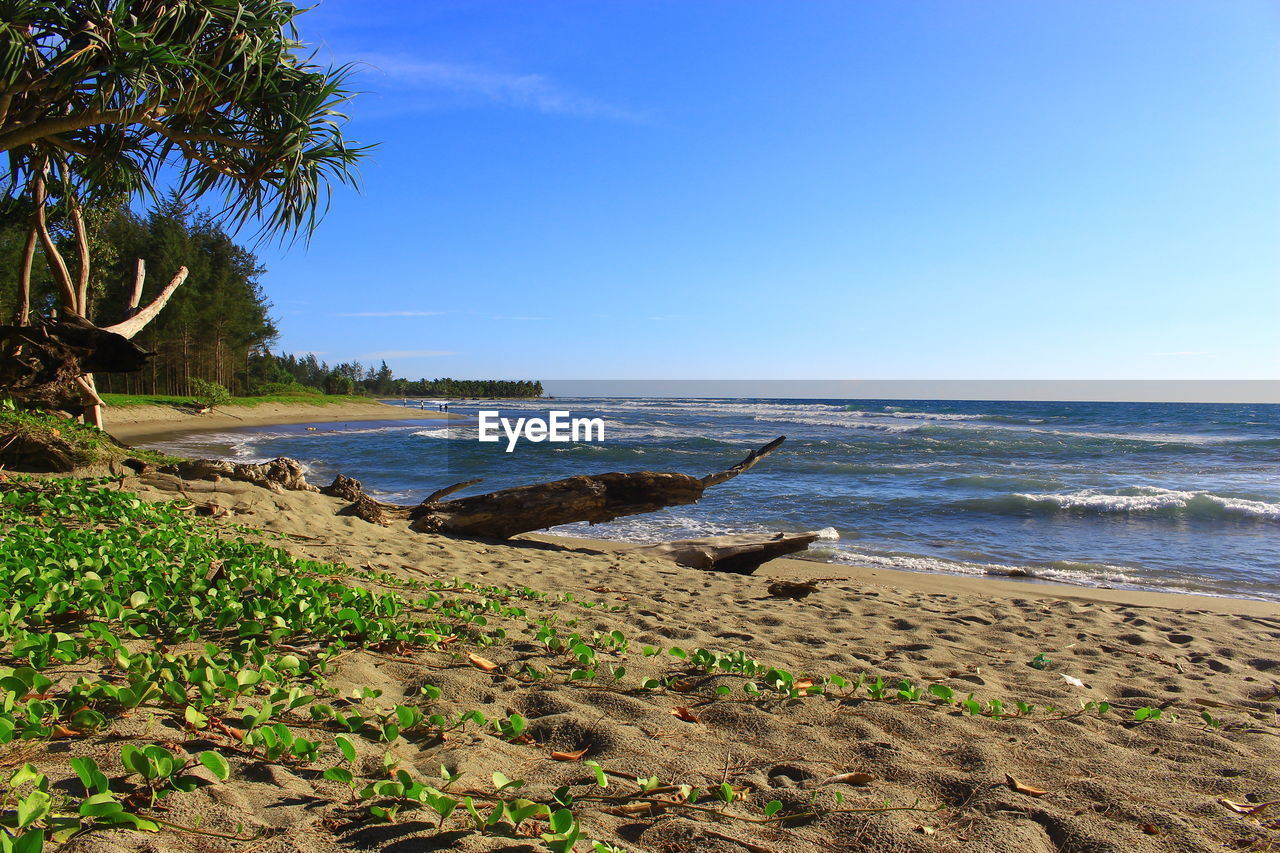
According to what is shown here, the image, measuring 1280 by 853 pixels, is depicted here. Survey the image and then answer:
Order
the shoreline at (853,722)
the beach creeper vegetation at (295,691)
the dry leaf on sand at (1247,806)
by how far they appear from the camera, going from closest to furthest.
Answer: the beach creeper vegetation at (295,691) < the shoreline at (853,722) < the dry leaf on sand at (1247,806)

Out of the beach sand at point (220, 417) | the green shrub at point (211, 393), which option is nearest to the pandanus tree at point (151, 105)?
the beach sand at point (220, 417)

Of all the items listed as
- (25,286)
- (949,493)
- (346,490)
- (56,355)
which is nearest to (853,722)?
(346,490)

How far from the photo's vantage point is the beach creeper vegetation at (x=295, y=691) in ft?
5.68

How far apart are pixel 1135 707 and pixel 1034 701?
0.57 m

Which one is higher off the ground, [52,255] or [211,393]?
[52,255]

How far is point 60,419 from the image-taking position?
817 cm

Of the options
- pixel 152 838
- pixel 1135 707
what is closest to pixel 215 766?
pixel 152 838

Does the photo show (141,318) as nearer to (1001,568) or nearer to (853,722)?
(853,722)

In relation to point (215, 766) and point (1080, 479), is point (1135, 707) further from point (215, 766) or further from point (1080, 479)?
point (1080, 479)

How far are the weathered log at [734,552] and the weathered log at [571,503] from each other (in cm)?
54

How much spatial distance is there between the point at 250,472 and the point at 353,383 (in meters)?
81.2

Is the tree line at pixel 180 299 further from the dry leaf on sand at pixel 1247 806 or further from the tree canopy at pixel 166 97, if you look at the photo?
the dry leaf on sand at pixel 1247 806

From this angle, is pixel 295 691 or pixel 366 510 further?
pixel 366 510

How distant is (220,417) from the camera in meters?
36.3
